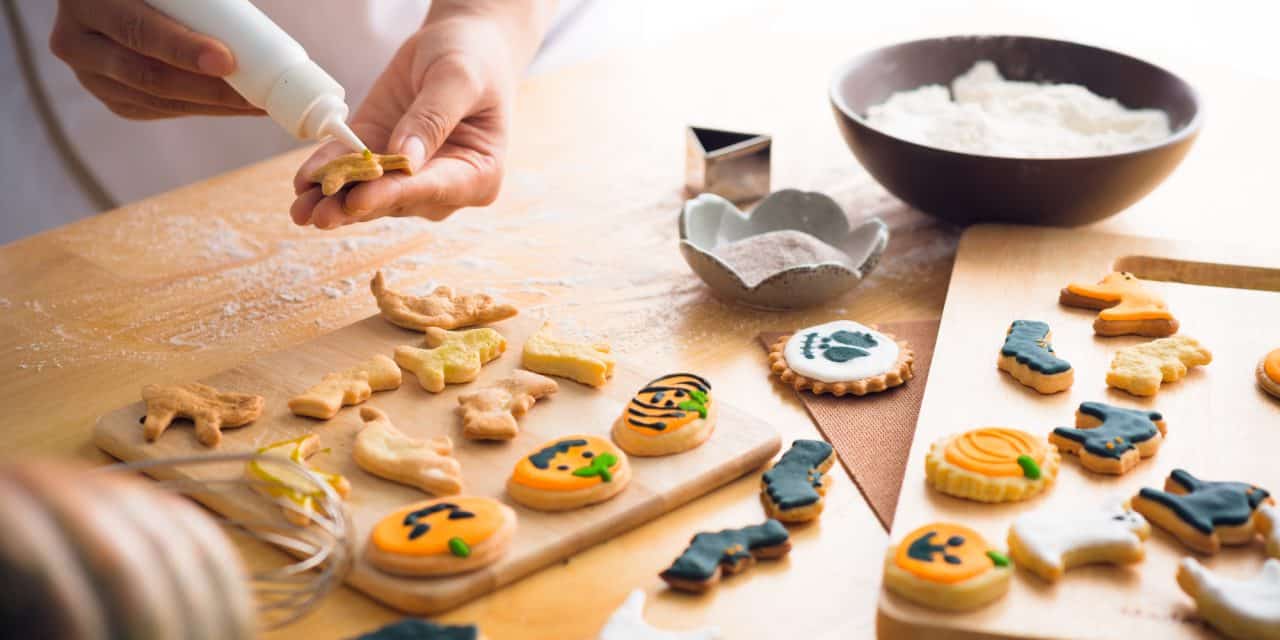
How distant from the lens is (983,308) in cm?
132

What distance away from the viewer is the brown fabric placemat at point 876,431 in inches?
41.8

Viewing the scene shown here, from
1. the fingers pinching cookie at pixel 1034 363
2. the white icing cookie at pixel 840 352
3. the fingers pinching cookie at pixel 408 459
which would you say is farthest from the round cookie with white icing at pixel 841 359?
the fingers pinching cookie at pixel 408 459

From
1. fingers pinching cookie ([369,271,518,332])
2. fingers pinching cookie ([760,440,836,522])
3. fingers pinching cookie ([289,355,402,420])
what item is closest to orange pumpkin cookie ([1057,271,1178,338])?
fingers pinching cookie ([760,440,836,522])

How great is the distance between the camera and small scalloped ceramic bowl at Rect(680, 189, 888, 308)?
53.3 inches

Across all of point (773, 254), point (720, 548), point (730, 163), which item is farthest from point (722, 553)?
point (730, 163)

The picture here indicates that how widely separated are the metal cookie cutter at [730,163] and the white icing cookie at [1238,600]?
0.95 m

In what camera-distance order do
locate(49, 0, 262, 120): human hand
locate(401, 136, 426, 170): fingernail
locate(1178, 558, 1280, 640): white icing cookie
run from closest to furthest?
locate(1178, 558, 1280, 640): white icing cookie → locate(49, 0, 262, 120): human hand → locate(401, 136, 426, 170): fingernail

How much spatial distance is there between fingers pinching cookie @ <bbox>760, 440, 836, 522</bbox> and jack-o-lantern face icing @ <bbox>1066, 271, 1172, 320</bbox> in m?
0.38

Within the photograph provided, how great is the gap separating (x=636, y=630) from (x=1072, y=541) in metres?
0.33

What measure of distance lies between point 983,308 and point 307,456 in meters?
0.73

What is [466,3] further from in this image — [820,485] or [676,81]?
[820,485]

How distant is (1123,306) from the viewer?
1.27 m

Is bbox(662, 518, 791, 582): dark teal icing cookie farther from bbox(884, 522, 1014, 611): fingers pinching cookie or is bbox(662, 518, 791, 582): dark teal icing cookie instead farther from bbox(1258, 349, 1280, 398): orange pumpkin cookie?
bbox(1258, 349, 1280, 398): orange pumpkin cookie

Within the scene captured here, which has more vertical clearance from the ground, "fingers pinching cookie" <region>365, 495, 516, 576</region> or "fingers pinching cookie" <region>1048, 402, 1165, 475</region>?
"fingers pinching cookie" <region>365, 495, 516, 576</region>
